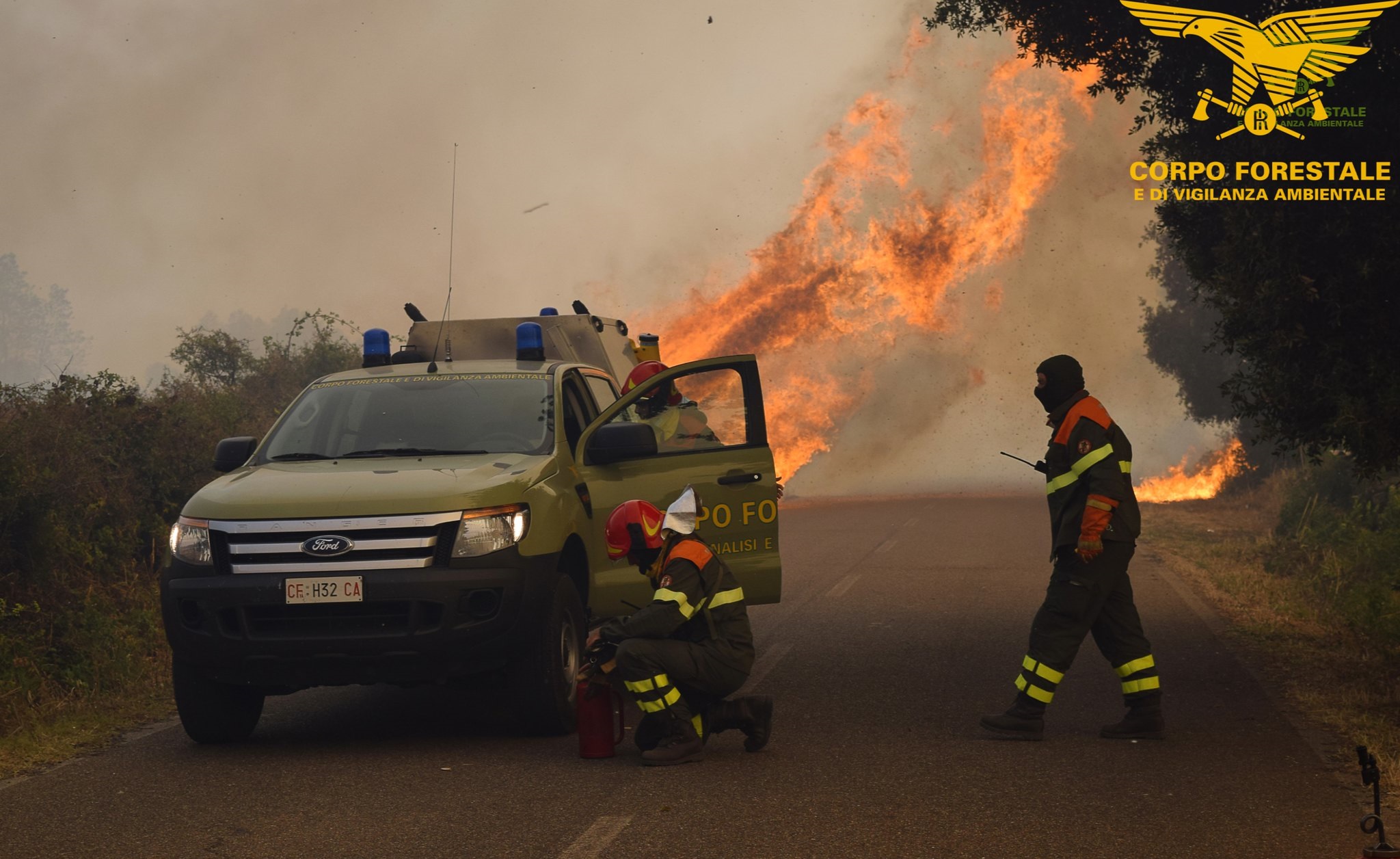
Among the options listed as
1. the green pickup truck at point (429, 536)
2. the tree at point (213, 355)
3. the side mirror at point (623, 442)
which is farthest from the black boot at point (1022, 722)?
the tree at point (213, 355)

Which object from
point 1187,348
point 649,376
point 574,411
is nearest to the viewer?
point 574,411

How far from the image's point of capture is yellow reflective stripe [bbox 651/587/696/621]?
7.24 metres

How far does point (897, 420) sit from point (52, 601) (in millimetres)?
43974

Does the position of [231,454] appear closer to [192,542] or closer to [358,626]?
[192,542]

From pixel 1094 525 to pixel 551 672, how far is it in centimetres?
300

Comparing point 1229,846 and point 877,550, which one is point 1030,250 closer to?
point 877,550

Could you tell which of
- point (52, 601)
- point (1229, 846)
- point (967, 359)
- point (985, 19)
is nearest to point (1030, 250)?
point (967, 359)

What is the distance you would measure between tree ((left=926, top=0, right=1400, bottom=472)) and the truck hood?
482 cm

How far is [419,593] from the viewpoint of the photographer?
7.29 metres

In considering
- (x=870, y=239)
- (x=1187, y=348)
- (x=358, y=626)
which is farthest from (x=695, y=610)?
(x=1187, y=348)

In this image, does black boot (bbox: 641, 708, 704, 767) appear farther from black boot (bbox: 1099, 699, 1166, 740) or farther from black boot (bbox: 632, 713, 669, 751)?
black boot (bbox: 1099, 699, 1166, 740)

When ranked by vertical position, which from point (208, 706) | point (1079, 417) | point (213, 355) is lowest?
point (208, 706)

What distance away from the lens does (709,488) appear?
918cm

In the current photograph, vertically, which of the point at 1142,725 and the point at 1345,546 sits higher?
the point at 1142,725
